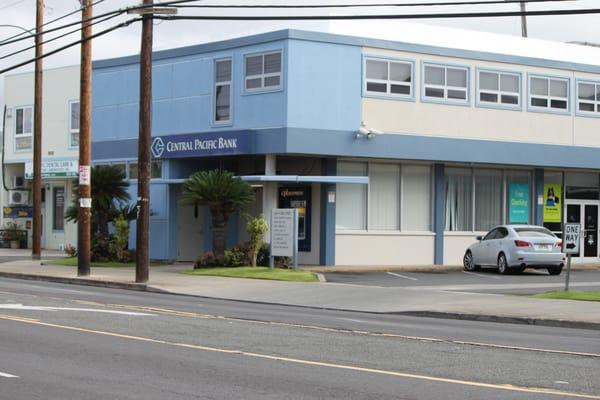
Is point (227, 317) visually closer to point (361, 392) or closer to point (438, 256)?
point (361, 392)

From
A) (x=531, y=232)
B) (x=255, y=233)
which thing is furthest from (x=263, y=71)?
(x=531, y=232)

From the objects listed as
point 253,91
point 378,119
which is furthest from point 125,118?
point 378,119

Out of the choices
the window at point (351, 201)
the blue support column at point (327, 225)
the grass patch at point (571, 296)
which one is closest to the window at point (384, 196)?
the window at point (351, 201)

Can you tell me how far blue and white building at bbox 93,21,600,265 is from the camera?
99.0 ft

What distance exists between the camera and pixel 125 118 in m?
34.9

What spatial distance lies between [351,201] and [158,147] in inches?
279

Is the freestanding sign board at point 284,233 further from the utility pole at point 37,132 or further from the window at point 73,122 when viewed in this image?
the window at point 73,122

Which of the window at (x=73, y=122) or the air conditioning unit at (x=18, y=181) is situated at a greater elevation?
the window at (x=73, y=122)

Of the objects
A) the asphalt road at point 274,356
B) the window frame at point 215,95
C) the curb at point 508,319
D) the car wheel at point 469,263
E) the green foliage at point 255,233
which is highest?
the window frame at point 215,95

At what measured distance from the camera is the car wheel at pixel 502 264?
29.0 m

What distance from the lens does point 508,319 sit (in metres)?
17.4

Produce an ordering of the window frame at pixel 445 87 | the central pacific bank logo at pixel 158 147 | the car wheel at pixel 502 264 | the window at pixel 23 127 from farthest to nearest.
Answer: the window at pixel 23 127, the central pacific bank logo at pixel 158 147, the window frame at pixel 445 87, the car wheel at pixel 502 264

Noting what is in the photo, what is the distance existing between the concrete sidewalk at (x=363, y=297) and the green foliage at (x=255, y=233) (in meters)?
2.22

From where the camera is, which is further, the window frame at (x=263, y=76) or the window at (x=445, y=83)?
the window at (x=445, y=83)
